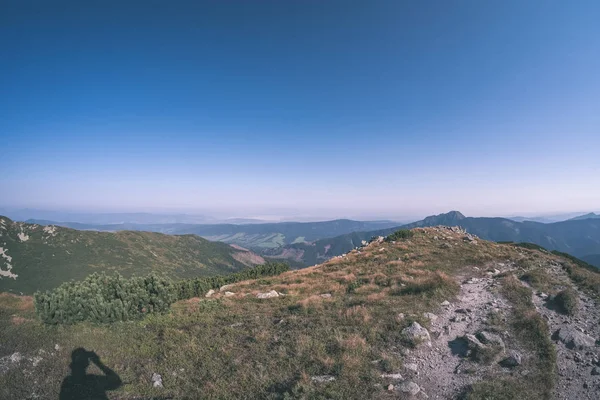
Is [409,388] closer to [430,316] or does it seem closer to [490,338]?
[490,338]

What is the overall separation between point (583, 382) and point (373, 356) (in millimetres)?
7322

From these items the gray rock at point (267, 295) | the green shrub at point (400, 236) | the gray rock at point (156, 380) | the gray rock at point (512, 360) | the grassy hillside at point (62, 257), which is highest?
the green shrub at point (400, 236)

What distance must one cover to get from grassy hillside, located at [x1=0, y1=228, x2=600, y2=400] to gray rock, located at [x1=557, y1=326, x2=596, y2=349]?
1.26 feet

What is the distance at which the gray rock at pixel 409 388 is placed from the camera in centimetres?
976

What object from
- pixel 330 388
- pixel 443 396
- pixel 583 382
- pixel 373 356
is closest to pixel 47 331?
pixel 330 388

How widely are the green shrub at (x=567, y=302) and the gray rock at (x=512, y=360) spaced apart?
6.92 m

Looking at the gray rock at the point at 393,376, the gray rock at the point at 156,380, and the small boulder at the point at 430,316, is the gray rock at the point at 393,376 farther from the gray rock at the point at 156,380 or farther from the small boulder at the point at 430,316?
the gray rock at the point at 156,380

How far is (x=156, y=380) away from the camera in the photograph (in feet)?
35.3

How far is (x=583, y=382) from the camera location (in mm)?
9906

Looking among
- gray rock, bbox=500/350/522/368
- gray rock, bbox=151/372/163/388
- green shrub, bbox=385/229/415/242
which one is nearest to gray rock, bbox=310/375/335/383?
gray rock, bbox=151/372/163/388

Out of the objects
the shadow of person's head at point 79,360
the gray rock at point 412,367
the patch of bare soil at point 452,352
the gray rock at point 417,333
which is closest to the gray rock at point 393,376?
the patch of bare soil at point 452,352

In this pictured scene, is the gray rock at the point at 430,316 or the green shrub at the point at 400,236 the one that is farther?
the green shrub at the point at 400,236

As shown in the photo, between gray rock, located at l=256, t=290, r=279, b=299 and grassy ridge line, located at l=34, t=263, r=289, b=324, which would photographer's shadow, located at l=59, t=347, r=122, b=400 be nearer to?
grassy ridge line, located at l=34, t=263, r=289, b=324

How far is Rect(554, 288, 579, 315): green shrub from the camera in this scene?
49.9 ft
